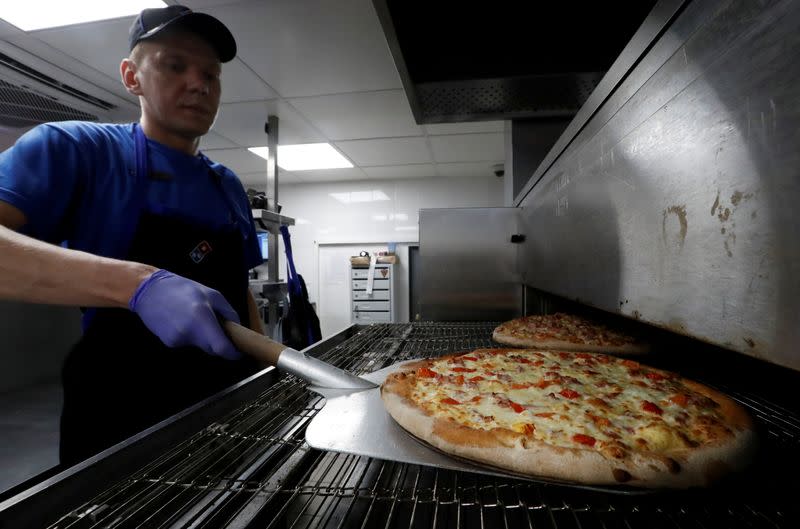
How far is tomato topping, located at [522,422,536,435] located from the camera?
2.24ft

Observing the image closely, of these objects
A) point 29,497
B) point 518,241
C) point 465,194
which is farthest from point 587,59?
point 465,194

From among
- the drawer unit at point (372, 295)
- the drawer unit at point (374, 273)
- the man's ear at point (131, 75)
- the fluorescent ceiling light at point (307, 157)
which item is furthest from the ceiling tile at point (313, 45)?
the drawer unit at point (372, 295)

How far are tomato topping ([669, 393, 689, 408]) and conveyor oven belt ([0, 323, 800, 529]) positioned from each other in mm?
129

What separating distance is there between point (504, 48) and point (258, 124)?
9.51ft

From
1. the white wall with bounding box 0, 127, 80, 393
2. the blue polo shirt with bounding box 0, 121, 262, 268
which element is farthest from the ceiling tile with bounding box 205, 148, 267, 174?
the blue polo shirt with bounding box 0, 121, 262, 268

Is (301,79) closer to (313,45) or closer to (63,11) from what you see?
(313,45)

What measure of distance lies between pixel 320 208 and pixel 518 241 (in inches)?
193

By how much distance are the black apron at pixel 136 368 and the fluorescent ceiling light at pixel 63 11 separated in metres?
1.40

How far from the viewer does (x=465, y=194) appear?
6.24 metres

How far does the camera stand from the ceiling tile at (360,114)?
3348mm

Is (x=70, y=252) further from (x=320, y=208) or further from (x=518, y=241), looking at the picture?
(x=320, y=208)

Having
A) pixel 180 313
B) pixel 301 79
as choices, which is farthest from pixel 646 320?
pixel 301 79

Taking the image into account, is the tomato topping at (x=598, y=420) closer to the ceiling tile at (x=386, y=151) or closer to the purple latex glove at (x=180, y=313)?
the purple latex glove at (x=180, y=313)

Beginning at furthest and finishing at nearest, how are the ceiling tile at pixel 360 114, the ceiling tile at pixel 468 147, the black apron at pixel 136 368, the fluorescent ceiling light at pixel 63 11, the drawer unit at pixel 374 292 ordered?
the drawer unit at pixel 374 292
the ceiling tile at pixel 468 147
the ceiling tile at pixel 360 114
the fluorescent ceiling light at pixel 63 11
the black apron at pixel 136 368
